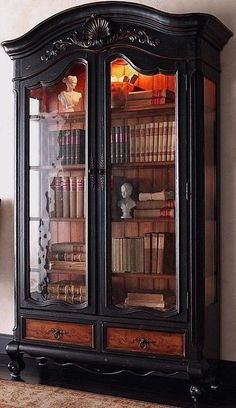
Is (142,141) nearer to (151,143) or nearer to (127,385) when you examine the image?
(151,143)

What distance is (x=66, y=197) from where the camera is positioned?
3691mm

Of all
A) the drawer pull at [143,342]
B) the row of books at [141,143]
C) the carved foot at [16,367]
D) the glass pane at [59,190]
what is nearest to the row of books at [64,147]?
the glass pane at [59,190]

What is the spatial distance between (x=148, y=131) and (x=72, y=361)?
4.68 ft

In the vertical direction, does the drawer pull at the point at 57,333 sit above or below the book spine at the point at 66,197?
below

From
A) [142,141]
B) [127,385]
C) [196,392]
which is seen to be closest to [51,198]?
[142,141]

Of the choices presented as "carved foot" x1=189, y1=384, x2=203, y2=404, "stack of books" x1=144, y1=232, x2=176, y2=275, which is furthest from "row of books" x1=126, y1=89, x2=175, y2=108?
"carved foot" x1=189, y1=384, x2=203, y2=404

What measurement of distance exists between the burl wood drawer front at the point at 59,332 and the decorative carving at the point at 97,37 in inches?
63.4

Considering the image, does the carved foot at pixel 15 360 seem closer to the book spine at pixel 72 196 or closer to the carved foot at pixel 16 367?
the carved foot at pixel 16 367

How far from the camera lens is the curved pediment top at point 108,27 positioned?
328 centimetres

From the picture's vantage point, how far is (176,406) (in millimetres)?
3238

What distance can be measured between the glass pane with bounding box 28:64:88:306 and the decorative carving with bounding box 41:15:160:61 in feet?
0.47

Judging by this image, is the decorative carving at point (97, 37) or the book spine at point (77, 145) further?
the book spine at point (77, 145)

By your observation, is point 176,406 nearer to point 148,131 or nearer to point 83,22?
point 148,131

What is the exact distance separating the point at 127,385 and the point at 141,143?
4.69ft
